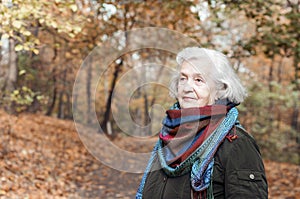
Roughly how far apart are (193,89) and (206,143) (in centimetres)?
33

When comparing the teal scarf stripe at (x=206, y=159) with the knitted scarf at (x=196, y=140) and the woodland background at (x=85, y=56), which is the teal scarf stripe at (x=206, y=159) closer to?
the knitted scarf at (x=196, y=140)

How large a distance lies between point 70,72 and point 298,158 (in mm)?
9419

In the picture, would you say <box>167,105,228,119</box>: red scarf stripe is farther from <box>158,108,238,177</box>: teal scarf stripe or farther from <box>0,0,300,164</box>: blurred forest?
<box>0,0,300,164</box>: blurred forest

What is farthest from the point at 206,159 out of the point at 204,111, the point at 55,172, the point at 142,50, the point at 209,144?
the point at 55,172

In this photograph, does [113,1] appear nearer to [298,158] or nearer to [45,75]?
[45,75]

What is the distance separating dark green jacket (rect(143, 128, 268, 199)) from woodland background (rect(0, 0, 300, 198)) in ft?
2.61

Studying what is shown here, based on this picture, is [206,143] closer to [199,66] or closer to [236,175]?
[236,175]

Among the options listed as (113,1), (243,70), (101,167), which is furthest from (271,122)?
(113,1)

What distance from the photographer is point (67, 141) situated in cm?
1065

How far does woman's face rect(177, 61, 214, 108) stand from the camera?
2.01 m

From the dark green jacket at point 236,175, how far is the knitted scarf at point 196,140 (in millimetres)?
40

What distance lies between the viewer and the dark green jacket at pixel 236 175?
174cm

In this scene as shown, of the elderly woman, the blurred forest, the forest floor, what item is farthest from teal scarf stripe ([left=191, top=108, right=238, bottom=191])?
the forest floor

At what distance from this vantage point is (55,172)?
294 inches
